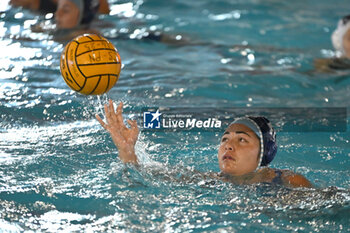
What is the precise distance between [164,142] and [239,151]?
1.09 meters

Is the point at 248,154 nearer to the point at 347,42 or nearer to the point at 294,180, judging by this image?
the point at 294,180

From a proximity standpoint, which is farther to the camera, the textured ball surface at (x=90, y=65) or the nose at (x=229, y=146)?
the textured ball surface at (x=90, y=65)

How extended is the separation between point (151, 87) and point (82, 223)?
2810 millimetres

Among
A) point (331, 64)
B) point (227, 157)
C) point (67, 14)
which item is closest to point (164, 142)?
point (227, 157)

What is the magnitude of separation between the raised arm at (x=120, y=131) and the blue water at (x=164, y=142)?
0.65ft

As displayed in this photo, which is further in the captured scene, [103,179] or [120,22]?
[120,22]

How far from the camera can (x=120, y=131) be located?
12.2ft

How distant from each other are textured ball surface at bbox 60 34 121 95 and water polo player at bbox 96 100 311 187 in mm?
367

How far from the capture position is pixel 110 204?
3637mm

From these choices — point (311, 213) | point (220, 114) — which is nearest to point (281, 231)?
point (311, 213)

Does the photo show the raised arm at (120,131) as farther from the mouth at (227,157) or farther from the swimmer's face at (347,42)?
the swimmer's face at (347,42)

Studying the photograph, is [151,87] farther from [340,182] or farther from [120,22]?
[120,22]

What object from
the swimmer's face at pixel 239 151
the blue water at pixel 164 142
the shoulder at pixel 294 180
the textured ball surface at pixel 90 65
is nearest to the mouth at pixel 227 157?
the swimmer's face at pixel 239 151

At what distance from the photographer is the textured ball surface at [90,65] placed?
13.1ft
